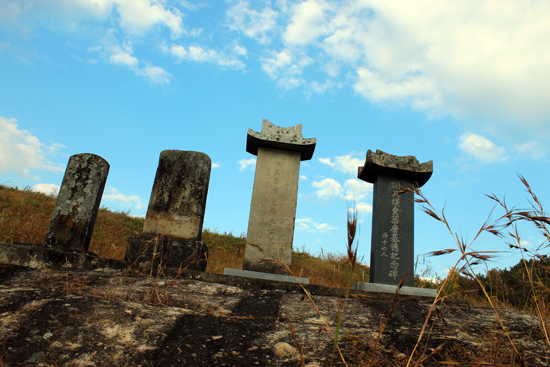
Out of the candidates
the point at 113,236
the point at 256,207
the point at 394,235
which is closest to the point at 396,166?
the point at 394,235

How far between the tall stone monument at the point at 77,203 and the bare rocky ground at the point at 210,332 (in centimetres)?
185

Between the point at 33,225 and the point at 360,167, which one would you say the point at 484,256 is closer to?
the point at 360,167

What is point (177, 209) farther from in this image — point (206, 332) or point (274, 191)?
point (206, 332)

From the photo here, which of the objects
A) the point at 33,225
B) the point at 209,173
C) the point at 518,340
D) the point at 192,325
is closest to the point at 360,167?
the point at 209,173

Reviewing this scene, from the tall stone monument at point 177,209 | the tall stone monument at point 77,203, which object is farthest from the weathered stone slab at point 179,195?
the tall stone monument at point 77,203

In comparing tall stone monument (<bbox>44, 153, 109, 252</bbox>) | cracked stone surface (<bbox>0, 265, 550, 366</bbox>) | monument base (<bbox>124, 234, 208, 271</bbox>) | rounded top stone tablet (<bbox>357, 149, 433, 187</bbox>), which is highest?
rounded top stone tablet (<bbox>357, 149, 433, 187</bbox>)

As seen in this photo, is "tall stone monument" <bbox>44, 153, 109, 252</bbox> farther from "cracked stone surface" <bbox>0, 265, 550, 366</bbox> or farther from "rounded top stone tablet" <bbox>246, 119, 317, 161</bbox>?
"rounded top stone tablet" <bbox>246, 119, 317, 161</bbox>

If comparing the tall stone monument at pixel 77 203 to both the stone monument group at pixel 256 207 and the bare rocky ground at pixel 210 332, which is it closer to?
the stone monument group at pixel 256 207

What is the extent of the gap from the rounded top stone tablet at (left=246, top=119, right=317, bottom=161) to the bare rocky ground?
3261 mm

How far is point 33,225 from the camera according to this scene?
6.95m

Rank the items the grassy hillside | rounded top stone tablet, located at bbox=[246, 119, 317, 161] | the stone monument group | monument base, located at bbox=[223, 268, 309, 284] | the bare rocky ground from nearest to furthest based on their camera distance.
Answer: the bare rocky ground → the stone monument group → monument base, located at bbox=[223, 268, 309, 284] → rounded top stone tablet, located at bbox=[246, 119, 317, 161] → the grassy hillside

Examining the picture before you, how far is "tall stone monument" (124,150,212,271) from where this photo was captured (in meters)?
4.20

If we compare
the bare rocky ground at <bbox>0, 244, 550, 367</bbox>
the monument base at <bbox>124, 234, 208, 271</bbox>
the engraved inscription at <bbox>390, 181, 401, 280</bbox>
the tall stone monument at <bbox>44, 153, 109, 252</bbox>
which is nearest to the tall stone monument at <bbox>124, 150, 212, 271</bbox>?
the monument base at <bbox>124, 234, 208, 271</bbox>

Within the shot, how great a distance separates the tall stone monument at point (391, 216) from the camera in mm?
5371
